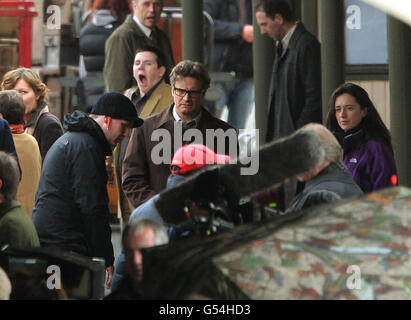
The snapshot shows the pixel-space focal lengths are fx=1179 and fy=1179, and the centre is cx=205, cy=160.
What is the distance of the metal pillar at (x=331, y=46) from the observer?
871 cm

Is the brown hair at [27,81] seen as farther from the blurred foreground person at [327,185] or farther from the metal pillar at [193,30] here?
the blurred foreground person at [327,185]

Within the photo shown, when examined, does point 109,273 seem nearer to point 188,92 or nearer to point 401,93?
point 188,92

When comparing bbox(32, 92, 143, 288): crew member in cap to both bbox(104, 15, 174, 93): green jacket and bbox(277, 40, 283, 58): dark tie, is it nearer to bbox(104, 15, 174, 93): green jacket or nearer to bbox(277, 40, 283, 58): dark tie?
bbox(277, 40, 283, 58): dark tie

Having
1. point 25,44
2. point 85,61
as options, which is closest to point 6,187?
point 85,61

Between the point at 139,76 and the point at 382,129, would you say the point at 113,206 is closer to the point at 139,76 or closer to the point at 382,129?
the point at 139,76

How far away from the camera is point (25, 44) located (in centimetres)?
1280

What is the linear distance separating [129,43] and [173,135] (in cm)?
215

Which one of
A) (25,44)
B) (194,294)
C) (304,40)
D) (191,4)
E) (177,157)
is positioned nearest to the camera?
(194,294)

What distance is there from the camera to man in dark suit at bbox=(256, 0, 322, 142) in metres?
7.61

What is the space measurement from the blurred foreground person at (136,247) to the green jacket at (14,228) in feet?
5.56

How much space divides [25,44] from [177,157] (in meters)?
7.83

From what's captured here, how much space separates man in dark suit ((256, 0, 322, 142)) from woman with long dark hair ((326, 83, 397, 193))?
1.68 ft

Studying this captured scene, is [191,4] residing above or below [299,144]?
above

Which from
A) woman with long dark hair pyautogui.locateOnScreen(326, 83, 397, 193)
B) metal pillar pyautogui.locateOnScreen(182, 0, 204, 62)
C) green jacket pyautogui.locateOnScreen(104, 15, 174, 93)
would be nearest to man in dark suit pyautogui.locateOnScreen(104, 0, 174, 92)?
green jacket pyautogui.locateOnScreen(104, 15, 174, 93)
